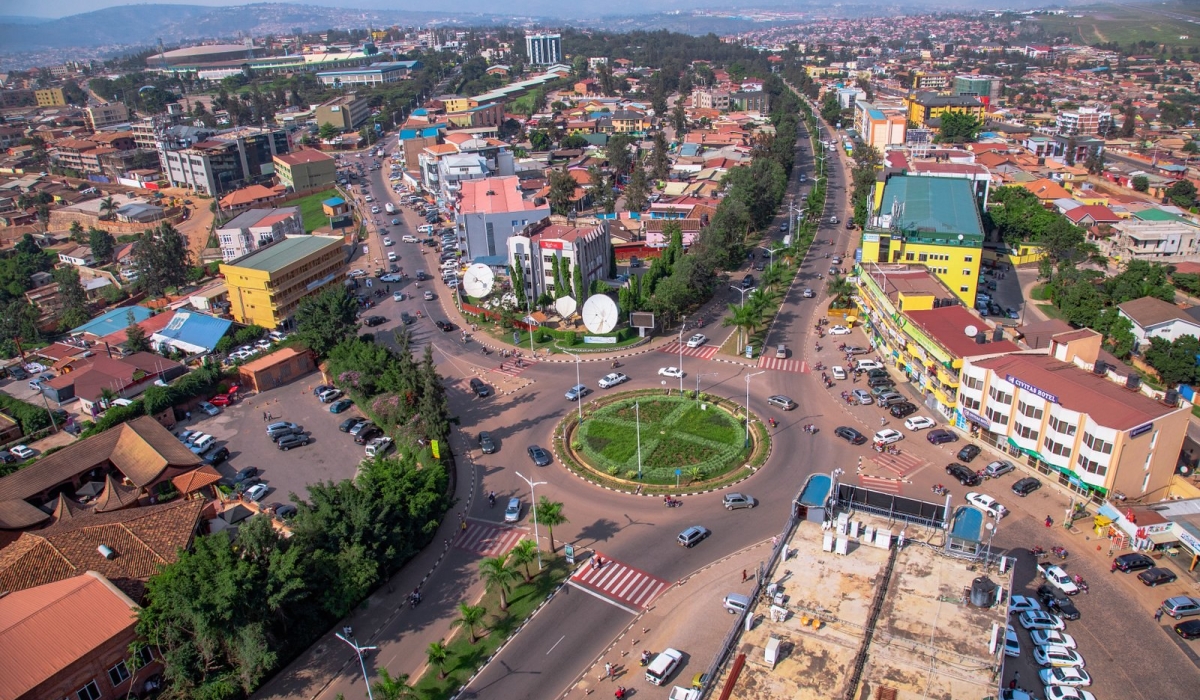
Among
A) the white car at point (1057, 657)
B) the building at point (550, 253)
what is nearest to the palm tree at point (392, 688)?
the white car at point (1057, 657)

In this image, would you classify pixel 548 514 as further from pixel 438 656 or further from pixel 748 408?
pixel 748 408

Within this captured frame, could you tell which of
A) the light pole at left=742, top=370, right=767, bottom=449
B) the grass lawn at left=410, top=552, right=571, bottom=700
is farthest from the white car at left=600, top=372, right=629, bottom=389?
the grass lawn at left=410, top=552, right=571, bottom=700

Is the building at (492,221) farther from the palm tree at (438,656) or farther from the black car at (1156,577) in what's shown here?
the black car at (1156,577)

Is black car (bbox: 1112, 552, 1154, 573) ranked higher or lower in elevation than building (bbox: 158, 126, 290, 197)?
lower

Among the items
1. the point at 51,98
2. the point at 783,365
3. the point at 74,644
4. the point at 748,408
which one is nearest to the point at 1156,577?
the point at 748,408

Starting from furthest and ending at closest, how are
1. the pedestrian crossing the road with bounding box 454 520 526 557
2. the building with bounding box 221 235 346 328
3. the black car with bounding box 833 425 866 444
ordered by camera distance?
1. the building with bounding box 221 235 346 328
2. the black car with bounding box 833 425 866 444
3. the pedestrian crossing the road with bounding box 454 520 526 557

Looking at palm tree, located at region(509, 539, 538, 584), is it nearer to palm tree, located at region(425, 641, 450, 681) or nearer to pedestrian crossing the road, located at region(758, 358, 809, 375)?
palm tree, located at region(425, 641, 450, 681)
